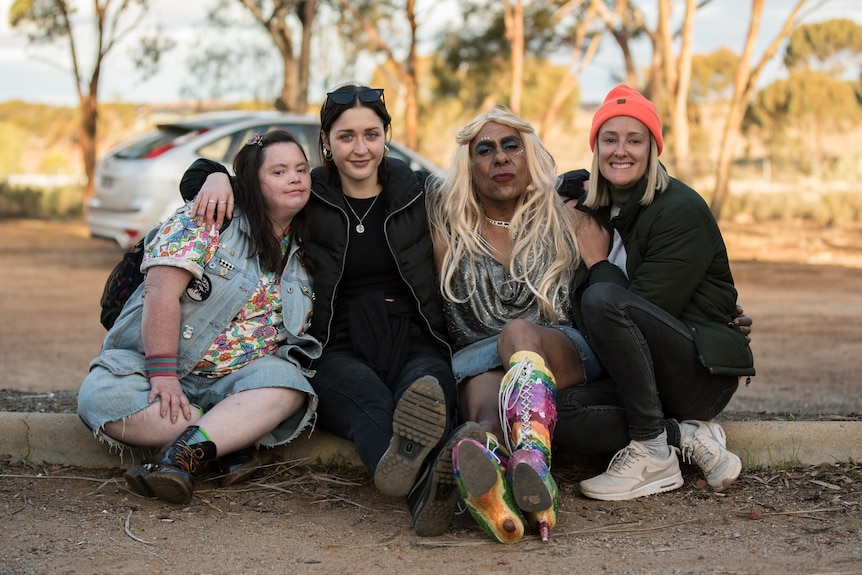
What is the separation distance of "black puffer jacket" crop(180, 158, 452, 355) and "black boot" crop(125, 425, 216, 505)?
2.27ft

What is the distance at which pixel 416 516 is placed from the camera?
3344 mm

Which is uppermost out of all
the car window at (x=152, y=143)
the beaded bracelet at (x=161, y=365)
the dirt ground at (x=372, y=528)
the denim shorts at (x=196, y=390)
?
the car window at (x=152, y=143)

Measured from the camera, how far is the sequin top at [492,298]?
4059 millimetres

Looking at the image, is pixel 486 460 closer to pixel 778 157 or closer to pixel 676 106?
pixel 676 106

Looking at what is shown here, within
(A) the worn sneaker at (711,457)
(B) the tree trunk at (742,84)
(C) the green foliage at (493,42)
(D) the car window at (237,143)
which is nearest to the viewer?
(A) the worn sneaker at (711,457)

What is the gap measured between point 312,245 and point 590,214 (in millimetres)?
1128

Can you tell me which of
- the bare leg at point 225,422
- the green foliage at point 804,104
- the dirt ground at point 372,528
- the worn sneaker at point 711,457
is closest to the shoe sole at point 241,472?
the dirt ground at point 372,528

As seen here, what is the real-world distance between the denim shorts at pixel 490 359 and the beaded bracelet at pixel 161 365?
42.3 inches

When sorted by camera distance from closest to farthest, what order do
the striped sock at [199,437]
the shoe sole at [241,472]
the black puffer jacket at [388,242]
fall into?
the striped sock at [199,437], the shoe sole at [241,472], the black puffer jacket at [388,242]

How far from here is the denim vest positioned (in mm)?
3834

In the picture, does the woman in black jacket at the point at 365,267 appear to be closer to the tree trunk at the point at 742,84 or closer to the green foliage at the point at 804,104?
the tree trunk at the point at 742,84

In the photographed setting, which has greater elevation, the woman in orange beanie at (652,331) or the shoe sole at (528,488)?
the woman in orange beanie at (652,331)

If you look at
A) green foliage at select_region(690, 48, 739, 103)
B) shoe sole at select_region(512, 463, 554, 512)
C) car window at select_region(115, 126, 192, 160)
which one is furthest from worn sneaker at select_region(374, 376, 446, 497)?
green foliage at select_region(690, 48, 739, 103)

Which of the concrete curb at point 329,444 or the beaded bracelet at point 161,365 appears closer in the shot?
the beaded bracelet at point 161,365
